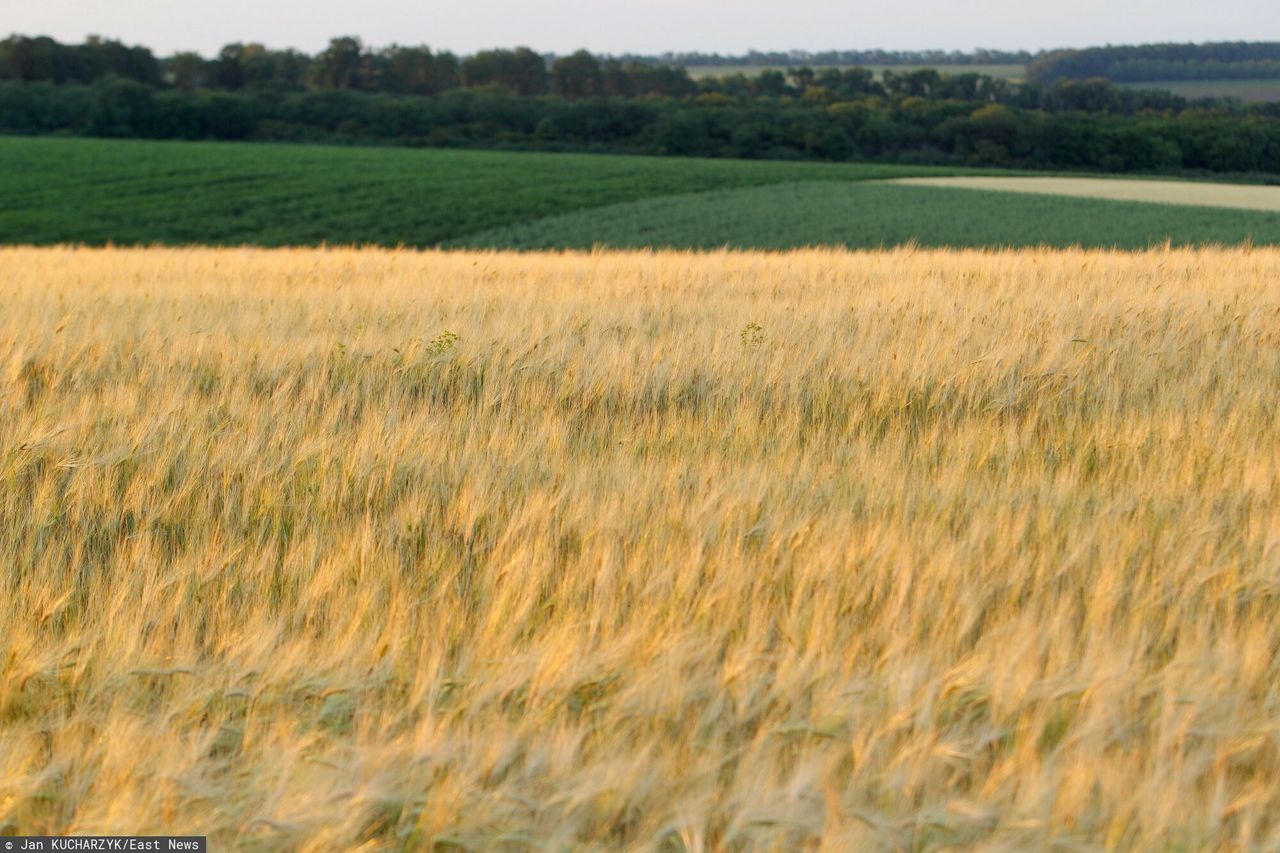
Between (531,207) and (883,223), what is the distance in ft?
30.2

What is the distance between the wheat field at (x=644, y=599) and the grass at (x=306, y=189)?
17768 mm

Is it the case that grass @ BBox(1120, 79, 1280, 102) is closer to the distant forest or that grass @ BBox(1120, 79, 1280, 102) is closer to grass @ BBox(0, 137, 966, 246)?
the distant forest

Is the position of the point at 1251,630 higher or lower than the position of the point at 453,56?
lower

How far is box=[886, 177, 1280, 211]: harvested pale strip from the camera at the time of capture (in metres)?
31.1

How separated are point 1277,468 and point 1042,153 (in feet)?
194

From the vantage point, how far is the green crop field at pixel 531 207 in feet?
80.2

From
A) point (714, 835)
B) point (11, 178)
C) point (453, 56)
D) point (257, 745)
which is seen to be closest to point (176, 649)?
point (257, 745)

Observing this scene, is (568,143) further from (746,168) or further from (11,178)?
(11,178)

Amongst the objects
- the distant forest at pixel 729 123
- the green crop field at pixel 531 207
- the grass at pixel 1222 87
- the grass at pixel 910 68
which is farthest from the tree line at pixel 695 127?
the grass at pixel 910 68

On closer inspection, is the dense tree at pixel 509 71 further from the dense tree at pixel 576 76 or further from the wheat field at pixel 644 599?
the wheat field at pixel 644 599

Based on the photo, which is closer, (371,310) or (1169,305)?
(1169,305)

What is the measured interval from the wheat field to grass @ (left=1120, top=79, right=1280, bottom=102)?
109272 mm

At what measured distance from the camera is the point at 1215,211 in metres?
26.8

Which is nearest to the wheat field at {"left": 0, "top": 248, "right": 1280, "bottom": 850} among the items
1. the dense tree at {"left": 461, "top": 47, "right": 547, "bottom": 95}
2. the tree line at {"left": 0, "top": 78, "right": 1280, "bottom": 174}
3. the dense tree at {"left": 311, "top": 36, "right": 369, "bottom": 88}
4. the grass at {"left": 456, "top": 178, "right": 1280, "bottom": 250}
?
the grass at {"left": 456, "top": 178, "right": 1280, "bottom": 250}
